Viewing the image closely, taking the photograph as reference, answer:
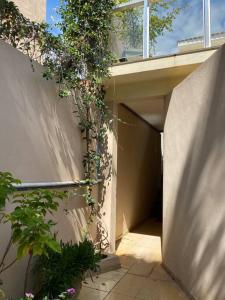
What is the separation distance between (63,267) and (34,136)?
5.79 ft

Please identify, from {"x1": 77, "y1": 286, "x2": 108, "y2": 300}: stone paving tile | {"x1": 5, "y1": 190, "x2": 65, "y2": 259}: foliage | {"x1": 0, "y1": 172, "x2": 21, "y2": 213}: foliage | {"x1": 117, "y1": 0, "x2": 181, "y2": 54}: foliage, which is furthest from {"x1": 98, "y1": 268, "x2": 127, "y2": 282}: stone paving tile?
{"x1": 117, "y1": 0, "x2": 181, "y2": 54}: foliage

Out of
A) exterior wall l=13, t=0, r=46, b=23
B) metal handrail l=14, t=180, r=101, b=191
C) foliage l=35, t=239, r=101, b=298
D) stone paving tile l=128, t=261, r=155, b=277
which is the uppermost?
exterior wall l=13, t=0, r=46, b=23

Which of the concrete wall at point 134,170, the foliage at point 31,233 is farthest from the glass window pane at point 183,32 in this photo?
the foliage at point 31,233

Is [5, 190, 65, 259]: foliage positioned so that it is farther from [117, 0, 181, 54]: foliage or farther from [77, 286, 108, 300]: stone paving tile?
[117, 0, 181, 54]: foliage

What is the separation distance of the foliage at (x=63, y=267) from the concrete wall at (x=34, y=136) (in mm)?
306

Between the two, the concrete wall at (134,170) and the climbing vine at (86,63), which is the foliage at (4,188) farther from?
the concrete wall at (134,170)

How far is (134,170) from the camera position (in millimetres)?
8227

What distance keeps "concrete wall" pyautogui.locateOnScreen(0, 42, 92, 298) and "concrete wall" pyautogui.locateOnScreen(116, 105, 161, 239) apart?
2144 mm

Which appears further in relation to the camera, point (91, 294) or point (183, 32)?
point (183, 32)

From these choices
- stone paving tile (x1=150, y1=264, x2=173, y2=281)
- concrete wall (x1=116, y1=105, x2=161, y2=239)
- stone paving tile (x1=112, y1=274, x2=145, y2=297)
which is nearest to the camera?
stone paving tile (x1=112, y1=274, x2=145, y2=297)

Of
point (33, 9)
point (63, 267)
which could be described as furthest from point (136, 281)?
point (33, 9)

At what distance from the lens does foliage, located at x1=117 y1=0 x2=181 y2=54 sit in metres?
5.20

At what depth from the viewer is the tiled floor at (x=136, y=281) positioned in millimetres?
4207

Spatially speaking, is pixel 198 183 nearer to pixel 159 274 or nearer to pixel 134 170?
pixel 159 274
